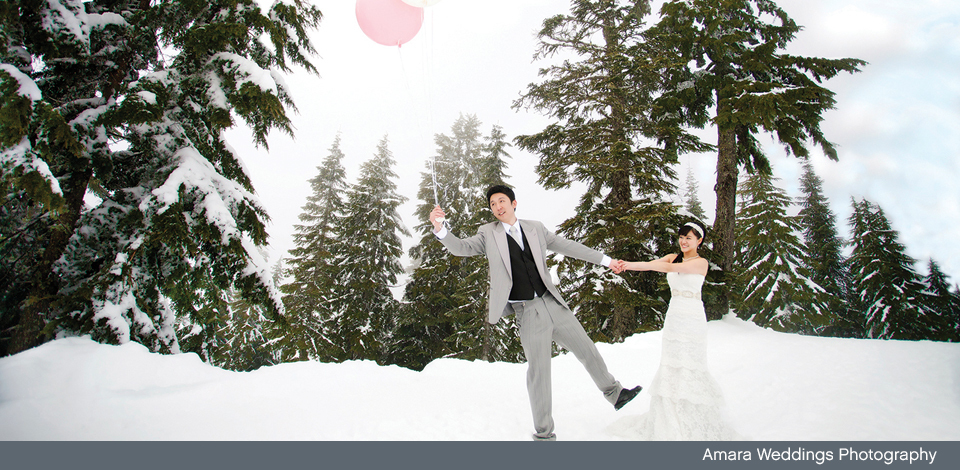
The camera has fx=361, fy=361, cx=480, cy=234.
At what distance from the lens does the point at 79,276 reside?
4398 millimetres

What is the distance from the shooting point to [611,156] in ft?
28.5

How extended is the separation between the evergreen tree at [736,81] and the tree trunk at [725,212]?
22mm

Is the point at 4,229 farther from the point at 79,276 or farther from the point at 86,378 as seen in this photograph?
the point at 86,378

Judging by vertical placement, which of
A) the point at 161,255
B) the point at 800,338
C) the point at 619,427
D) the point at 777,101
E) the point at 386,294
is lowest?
the point at 619,427

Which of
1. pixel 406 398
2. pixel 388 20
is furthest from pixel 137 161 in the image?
pixel 406 398

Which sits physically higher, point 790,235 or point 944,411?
point 790,235

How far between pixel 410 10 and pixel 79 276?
544cm

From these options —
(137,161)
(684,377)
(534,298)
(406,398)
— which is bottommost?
(406,398)

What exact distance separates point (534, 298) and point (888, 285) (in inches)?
950

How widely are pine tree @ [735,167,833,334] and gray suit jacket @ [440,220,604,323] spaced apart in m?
18.7

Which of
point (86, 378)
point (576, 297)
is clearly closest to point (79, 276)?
point (86, 378)

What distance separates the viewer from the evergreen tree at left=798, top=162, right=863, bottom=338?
2329 cm

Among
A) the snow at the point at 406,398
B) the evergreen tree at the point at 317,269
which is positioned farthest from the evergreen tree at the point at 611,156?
the evergreen tree at the point at 317,269

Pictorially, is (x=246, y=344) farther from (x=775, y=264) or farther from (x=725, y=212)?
(x=775, y=264)
